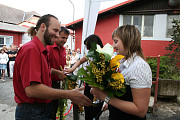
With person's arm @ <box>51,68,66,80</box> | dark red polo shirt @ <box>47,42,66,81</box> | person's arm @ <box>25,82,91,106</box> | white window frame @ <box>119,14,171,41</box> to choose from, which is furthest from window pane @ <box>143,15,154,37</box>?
person's arm @ <box>25,82,91,106</box>

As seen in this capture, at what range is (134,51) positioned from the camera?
1498 millimetres

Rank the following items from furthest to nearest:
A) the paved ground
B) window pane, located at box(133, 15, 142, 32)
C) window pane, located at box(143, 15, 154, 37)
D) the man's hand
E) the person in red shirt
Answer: window pane, located at box(133, 15, 142, 32) → window pane, located at box(143, 15, 154, 37) → the paved ground → the person in red shirt → the man's hand

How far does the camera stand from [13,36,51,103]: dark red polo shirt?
1432 millimetres

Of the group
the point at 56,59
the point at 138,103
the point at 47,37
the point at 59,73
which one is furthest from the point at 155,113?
the point at 47,37

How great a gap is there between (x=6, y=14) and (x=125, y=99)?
46.4 meters

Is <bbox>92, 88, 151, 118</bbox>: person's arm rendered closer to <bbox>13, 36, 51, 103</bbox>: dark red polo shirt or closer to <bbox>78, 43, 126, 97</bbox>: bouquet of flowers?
<bbox>78, 43, 126, 97</bbox>: bouquet of flowers

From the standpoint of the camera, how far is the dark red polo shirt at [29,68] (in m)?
1.43

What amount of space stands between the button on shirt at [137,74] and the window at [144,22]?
10.0 m

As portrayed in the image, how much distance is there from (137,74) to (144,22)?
10364 mm

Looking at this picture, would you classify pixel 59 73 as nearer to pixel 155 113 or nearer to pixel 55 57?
pixel 55 57

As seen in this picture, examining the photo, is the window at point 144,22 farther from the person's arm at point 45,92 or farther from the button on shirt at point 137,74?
the person's arm at point 45,92

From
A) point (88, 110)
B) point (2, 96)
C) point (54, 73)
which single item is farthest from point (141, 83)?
point (2, 96)

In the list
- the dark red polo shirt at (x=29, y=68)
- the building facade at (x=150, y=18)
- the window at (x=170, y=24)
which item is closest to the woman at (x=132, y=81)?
the dark red polo shirt at (x=29, y=68)

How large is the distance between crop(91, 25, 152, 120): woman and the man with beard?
1.67 feet
